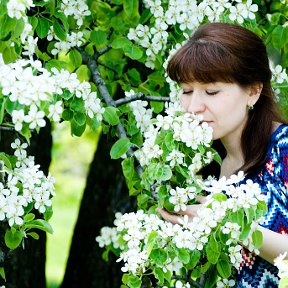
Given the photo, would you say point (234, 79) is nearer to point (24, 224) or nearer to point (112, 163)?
point (24, 224)

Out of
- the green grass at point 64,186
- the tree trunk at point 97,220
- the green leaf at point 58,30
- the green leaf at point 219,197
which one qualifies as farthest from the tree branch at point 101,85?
the green grass at point 64,186

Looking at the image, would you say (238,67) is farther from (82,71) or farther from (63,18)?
(82,71)

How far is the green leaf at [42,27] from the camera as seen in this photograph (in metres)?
3.90

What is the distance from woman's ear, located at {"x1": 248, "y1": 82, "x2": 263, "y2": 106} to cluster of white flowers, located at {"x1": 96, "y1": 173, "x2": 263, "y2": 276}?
461 millimetres

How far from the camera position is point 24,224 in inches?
138

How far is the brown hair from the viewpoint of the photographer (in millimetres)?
3494

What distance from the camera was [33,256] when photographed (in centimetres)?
535

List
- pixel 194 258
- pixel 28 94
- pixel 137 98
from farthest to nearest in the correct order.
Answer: pixel 137 98, pixel 194 258, pixel 28 94

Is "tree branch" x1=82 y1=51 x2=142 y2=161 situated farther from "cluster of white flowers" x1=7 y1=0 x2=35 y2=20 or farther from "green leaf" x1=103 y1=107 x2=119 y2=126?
"cluster of white flowers" x1=7 y1=0 x2=35 y2=20

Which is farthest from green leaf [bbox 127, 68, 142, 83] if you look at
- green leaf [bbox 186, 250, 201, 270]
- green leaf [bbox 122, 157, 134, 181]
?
green leaf [bbox 186, 250, 201, 270]

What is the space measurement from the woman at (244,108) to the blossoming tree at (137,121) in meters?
0.12

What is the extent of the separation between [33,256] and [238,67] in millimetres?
2363

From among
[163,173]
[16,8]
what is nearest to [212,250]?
[163,173]

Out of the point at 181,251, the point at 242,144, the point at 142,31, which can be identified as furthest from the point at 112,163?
the point at 181,251
